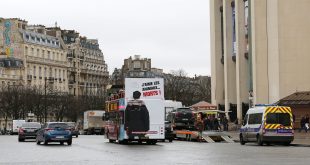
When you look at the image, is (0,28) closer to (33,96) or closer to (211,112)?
(33,96)

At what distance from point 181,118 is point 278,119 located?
668 inches

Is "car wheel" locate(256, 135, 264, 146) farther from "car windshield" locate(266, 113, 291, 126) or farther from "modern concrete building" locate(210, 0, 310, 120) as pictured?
"modern concrete building" locate(210, 0, 310, 120)

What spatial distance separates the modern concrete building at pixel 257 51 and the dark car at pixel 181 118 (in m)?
5.88

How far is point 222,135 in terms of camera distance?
52156 mm

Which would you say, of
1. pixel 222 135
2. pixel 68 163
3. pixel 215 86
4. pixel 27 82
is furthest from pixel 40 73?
pixel 68 163

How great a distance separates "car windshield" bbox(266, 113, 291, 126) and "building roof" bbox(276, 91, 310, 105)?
24.1 metres

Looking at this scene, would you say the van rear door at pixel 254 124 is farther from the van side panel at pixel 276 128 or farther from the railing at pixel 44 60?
the railing at pixel 44 60

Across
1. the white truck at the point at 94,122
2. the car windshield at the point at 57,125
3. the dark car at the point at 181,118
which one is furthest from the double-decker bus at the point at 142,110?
the white truck at the point at 94,122

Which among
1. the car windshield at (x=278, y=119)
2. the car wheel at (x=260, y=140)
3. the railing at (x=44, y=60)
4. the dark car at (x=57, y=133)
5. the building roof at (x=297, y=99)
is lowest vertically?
the car wheel at (x=260, y=140)

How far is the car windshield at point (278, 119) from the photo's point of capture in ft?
138

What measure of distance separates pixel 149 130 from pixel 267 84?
33462mm

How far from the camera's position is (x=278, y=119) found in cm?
4194

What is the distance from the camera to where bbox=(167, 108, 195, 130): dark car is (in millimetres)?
58031

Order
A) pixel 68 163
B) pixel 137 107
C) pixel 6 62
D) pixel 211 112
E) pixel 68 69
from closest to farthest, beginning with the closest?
pixel 68 163 < pixel 137 107 < pixel 211 112 < pixel 6 62 < pixel 68 69
